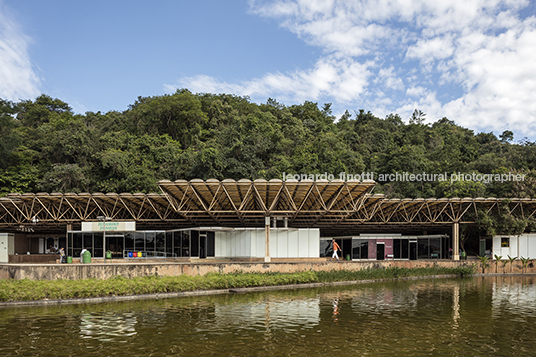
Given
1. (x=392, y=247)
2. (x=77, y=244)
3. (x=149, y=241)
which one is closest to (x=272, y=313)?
(x=149, y=241)

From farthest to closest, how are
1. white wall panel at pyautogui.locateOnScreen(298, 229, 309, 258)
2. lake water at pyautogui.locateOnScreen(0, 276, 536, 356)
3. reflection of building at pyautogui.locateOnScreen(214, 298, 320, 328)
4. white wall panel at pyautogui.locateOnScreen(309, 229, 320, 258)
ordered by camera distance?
white wall panel at pyautogui.locateOnScreen(309, 229, 320, 258)
white wall panel at pyautogui.locateOnScreen(298, 229, 309, 258)
reflection of building at pyautogui.locateOnScreen(214, 298, 320, 328)
lake water at pyautogui.locateOnScreen(0, 276, 536, 356)

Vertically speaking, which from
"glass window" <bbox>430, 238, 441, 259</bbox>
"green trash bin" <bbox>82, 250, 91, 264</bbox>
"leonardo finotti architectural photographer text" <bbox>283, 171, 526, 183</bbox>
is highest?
"leonardo finotti architectural photographer text" <bbox>283, 171, 526, 183</bbox>

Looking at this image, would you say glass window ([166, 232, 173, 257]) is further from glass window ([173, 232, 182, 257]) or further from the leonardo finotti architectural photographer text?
the leonardo finotti architectural photographer text

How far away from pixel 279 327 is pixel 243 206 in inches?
746

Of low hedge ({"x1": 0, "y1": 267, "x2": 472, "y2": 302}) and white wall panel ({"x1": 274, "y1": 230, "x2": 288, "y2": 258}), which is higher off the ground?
white wall panel ({"x1": 274, "y1": 230, "x2": 288, "y2": 258})

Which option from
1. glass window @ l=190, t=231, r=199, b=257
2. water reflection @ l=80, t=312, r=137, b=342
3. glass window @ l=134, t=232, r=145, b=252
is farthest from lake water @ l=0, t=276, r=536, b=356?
glass window @ l=134, t=232, r=145, b=252

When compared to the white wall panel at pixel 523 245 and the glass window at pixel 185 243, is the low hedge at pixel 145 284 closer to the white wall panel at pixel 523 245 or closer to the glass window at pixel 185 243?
the glass window at pixel 185 243

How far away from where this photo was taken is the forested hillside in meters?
54.6

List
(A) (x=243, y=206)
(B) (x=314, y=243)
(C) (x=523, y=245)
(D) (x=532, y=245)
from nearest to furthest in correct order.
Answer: (A) (x=243, y=206) < (B) (x=314, y=243) < (C) (x=523, y=245) < (D) (x=532, y=245)

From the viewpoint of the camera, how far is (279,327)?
51.7ft

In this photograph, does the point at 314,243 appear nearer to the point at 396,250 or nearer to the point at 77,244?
the point at 396,250

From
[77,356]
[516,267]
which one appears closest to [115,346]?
[77,356]

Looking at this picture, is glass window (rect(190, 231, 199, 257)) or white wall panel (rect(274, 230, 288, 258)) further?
glass window (rect(190, 231, 199, 257))

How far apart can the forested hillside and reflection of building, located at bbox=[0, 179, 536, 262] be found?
31.8 feet
